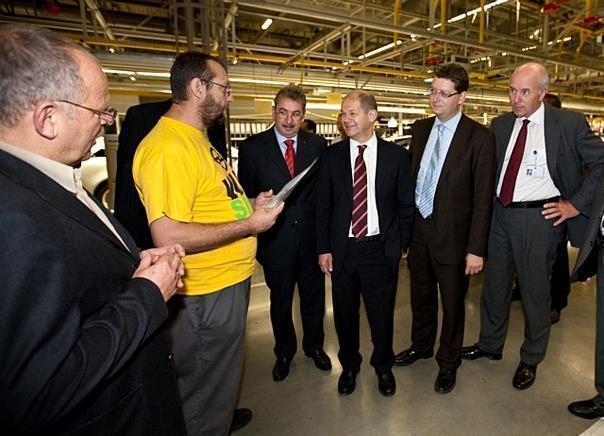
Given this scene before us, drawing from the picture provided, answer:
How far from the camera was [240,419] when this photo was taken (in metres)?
1.74

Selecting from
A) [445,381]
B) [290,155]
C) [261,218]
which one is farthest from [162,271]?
[445,381]

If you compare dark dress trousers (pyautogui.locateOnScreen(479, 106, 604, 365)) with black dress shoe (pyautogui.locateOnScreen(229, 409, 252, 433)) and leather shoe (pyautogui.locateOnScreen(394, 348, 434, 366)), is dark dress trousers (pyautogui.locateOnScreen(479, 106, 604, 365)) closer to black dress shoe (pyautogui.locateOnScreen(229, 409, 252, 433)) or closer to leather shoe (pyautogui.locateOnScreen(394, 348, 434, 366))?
leather shoe (pyautogui.locateOnScreen(394, 348, 434, 366))

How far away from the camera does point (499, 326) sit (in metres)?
2.15

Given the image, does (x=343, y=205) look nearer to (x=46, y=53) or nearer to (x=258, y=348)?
(x=258, y=348)

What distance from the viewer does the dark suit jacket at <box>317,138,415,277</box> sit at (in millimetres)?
1823

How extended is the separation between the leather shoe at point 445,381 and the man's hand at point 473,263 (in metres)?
0.59

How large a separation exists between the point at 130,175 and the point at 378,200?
1200mm

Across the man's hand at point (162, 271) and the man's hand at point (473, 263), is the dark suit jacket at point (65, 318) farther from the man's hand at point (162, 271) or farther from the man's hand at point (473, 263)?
the man's hand at point (473, 263)

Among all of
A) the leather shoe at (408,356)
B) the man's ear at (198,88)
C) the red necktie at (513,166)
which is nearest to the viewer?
the man's ear at (198,88)

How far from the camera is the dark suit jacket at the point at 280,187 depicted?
1976mm

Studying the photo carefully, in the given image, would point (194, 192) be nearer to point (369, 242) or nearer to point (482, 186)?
point (369, 242)

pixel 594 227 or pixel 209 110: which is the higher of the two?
pixel 209 110

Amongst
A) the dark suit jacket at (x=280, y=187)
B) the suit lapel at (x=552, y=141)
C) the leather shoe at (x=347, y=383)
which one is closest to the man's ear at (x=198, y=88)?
the dark suit jacket at (x=280, y=187)

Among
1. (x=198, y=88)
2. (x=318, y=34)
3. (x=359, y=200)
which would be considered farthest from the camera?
(x=318, y=34)
